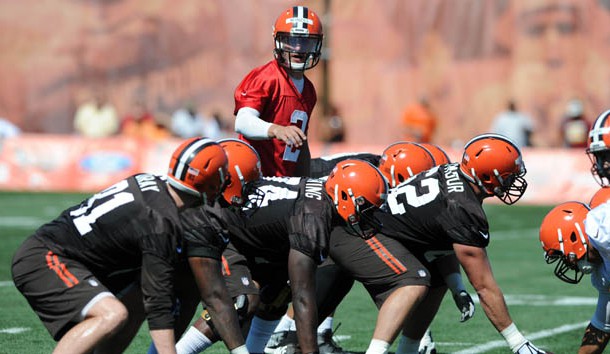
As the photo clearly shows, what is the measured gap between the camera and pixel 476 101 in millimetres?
22234

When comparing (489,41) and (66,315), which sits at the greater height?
(66,315)

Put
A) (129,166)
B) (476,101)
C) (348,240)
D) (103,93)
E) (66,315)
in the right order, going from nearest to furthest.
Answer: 1. (66,315)
2. (348,240)
3. (129,166)
4. (476,101)
5. (103,93)

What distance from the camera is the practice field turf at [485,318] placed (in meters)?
7.34

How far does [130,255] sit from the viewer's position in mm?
5492

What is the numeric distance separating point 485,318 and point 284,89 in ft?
8.04

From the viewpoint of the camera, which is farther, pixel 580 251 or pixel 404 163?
pixel 404 163

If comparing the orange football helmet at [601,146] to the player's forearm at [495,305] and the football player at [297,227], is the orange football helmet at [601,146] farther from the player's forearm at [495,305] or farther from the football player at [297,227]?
the football player at [297,227]

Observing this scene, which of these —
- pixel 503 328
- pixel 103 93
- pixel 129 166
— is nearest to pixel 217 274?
pixel 503 328

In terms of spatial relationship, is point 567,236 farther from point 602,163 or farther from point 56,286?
point 56,286

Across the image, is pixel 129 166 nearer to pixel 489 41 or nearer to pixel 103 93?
pixel 103 93

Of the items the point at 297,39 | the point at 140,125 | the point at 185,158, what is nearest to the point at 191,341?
the point at 185,158

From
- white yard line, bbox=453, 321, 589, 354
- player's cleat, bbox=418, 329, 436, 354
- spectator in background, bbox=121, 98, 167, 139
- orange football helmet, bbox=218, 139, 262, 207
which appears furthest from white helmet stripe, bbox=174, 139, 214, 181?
spectator in background, bbox=121, 98, 167, 139

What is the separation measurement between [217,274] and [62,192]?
13801mm

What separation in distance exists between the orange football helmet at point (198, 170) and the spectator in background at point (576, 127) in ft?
46.3
